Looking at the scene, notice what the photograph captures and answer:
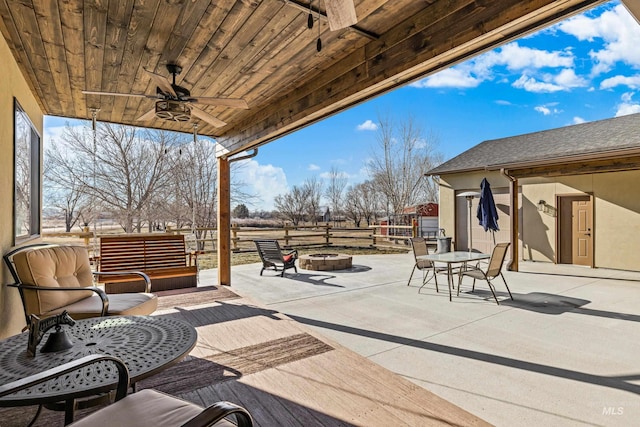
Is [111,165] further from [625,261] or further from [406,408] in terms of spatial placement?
[625,261]

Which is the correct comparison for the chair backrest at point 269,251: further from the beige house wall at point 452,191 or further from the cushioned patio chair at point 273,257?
the beige house wall at point 452,191

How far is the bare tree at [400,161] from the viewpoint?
1816cm

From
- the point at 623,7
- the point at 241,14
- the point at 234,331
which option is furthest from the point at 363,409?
the point at 241,14

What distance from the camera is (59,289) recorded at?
2.90 metres

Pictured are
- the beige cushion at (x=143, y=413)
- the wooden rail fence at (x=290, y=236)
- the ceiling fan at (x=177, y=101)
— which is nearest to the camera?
the beige cushion at (x=143, y=413)

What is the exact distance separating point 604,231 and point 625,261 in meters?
0.82

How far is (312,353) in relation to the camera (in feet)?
9.72

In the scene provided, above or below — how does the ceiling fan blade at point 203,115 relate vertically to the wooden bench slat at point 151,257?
above

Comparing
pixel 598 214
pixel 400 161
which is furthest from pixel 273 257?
pixel 400 161

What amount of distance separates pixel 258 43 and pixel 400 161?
16.2m

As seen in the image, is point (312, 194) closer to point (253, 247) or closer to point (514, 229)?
point (253, 247)

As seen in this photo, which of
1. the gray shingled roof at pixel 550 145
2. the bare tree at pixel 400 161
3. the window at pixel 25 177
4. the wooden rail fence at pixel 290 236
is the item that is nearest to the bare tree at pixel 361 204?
the bare tree at pixel 400 161

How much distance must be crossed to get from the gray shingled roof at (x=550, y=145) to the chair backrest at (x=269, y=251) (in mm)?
5843

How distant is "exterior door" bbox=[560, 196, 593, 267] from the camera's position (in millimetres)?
8797
